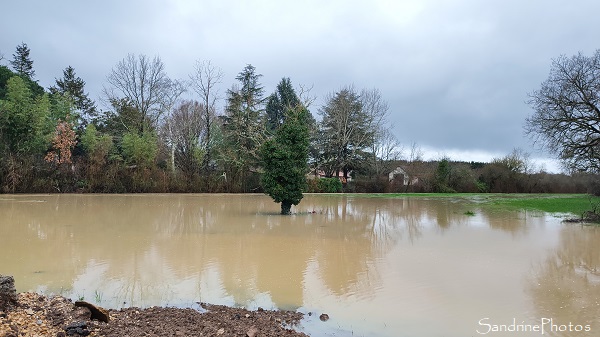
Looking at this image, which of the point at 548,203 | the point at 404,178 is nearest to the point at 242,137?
the point at 404,178

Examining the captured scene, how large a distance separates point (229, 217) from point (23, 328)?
12.9 m

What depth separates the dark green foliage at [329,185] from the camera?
38000 millimetres

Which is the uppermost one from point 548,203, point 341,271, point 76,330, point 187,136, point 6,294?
point 187,136

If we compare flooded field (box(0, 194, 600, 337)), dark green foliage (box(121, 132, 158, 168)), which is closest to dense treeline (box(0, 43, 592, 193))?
dark green foliage (box(121, 132, 158, 168))

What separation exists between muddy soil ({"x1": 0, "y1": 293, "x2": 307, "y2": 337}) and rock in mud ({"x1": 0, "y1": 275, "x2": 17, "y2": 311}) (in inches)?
Result: 3.2

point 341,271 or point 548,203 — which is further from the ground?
point 548,203

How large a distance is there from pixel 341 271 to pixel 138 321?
422cm

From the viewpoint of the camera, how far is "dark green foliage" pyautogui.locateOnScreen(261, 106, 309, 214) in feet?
54.9

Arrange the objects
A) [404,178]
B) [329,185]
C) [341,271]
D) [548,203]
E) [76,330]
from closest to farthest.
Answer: [76,330]
[341,271]
[548,203]
[329,185]
[404,178]

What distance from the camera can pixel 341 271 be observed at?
782 cm

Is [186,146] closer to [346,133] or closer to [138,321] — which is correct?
[346,133]

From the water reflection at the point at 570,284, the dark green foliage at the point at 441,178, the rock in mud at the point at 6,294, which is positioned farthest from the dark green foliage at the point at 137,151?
the rock in mud at the point at 6,294

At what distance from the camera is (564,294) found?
6418 millimetres

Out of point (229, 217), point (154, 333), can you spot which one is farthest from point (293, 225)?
point (154, 333)
